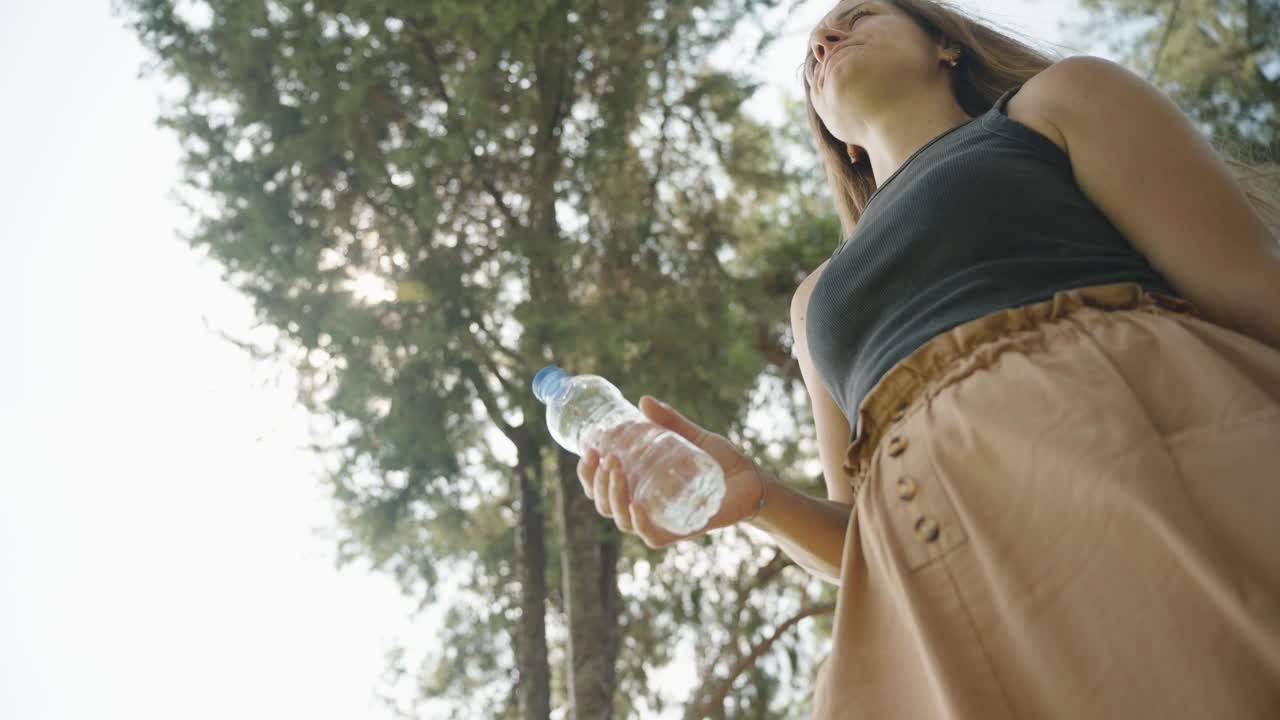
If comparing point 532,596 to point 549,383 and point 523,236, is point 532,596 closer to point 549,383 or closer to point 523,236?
point 523,236

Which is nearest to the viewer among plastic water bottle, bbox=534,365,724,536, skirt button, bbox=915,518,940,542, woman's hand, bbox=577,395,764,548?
skirt button, bbox=915,518,940,542

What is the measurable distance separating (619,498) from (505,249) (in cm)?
491

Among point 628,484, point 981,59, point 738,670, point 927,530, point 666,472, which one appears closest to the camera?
point 927,530

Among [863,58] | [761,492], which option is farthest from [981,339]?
[863,58]

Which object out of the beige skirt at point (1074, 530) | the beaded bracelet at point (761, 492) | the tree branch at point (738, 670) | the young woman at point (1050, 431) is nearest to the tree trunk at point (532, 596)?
the tree branch at point (738, 670)

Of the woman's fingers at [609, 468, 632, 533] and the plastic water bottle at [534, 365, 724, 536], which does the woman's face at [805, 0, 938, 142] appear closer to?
the plastic water bottle at [534, 365, 724, 536]

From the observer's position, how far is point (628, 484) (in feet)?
3.93

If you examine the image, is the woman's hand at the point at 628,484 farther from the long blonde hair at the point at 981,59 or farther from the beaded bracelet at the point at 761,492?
the long blonde hair at the point at 981,59

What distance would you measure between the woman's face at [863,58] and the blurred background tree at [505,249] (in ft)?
12.6

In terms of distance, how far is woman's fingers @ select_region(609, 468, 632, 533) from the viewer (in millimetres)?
1182

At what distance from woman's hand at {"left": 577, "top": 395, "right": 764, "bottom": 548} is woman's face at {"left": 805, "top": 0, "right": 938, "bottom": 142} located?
0.69 meters

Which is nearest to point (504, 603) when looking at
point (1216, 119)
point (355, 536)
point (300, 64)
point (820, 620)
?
point (355, 536)

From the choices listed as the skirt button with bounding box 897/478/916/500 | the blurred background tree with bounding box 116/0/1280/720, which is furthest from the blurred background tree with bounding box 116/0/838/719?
the skirt button with bounding box 897/478/916/500

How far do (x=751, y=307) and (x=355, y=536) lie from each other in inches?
135
